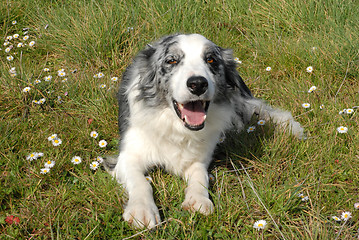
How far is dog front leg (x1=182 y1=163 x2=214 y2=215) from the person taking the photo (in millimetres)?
2683

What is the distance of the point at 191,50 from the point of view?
3086 mm

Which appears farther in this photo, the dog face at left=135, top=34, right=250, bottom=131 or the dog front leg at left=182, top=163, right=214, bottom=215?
the dog face at left=135, top=34, right=250, bottom=131

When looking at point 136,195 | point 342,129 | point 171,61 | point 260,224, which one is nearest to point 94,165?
point 136,195

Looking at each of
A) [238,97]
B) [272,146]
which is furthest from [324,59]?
[272,146]

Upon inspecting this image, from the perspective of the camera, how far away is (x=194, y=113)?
2975 mm

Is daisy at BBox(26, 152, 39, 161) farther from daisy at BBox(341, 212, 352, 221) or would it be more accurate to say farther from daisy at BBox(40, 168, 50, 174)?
daisy at BBox(341, 212, 352, 221)

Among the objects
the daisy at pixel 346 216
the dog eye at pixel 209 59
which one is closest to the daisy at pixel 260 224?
the daisy at pixel 346 216

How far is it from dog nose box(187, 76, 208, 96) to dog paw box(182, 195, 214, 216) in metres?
0.76

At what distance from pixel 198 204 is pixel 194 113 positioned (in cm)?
70

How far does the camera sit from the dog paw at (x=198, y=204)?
2.66 metres

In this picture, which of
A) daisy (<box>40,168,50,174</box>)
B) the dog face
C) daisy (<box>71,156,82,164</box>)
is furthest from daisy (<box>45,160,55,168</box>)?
the dog face

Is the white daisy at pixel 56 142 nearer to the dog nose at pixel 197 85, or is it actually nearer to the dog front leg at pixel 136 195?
the dog front leg at pixel 136 195

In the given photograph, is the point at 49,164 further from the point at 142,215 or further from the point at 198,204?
the point at 198,204

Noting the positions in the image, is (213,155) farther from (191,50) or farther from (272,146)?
(191,50)
